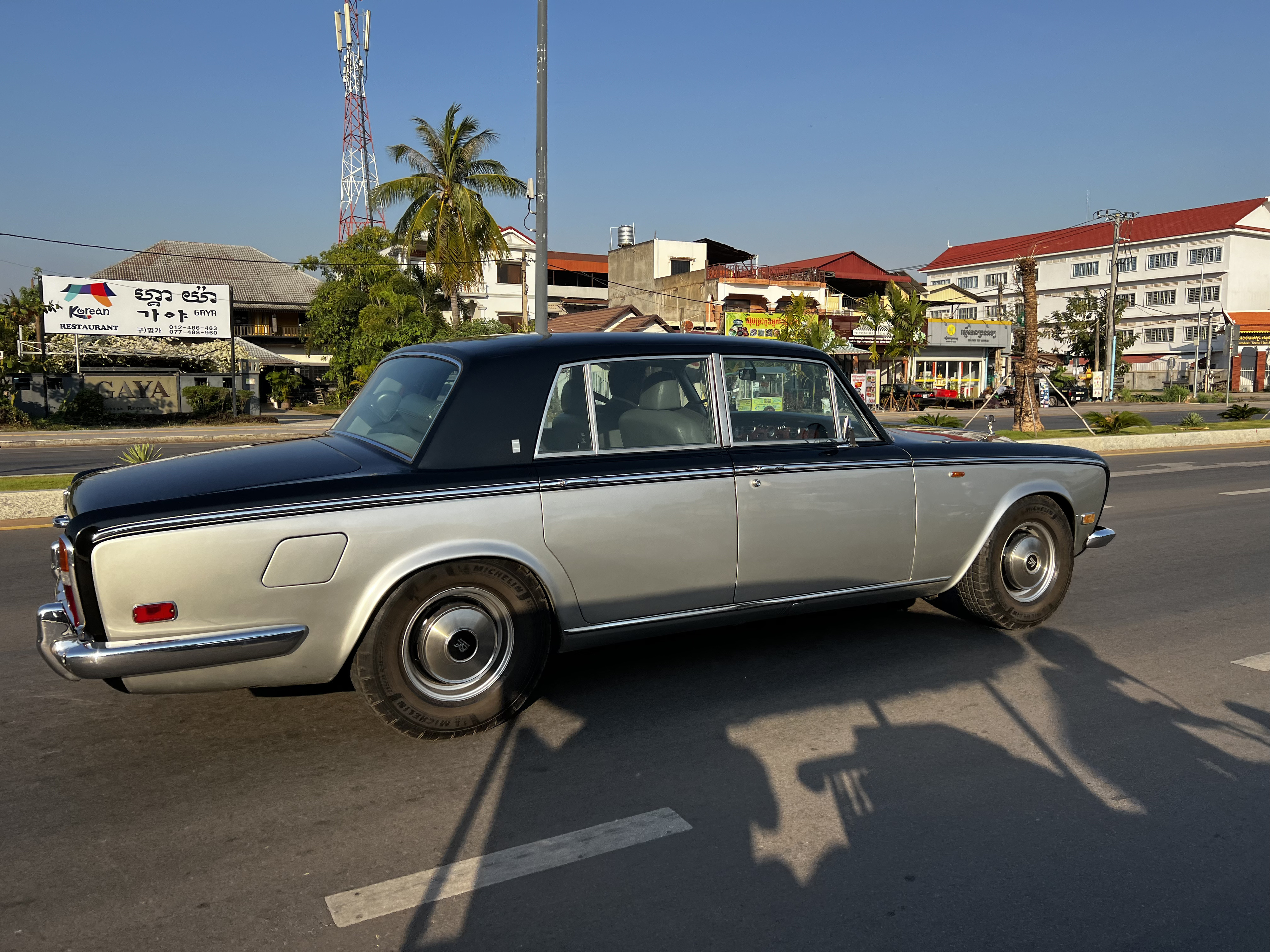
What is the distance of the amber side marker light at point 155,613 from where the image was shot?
3.45m

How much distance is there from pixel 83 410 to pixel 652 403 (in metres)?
29.3

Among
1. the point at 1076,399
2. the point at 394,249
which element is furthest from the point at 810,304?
the point at 394,249

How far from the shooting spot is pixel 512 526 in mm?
4004

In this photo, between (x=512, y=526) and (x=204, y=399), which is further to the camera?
(x=204, y=399)

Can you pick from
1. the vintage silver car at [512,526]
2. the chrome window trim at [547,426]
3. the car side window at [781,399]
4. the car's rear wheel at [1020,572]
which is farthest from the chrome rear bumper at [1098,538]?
the chrome window trim at [547,426]

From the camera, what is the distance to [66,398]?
2869 centimetres

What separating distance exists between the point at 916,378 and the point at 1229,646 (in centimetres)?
5028

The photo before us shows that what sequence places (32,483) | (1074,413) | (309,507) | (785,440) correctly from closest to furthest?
(309,507) < (785,440) < (32,483) < (1074,413)

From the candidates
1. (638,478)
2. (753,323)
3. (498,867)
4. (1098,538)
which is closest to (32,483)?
(638,478)

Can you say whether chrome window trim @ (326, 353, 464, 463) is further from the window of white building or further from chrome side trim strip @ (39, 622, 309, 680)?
the window of white building

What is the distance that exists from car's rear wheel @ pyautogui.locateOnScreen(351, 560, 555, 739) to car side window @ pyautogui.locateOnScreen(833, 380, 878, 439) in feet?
6.32

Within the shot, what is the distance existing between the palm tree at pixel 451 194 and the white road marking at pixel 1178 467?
23034 millimetres

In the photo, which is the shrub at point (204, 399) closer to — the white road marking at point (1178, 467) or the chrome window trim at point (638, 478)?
the white road marking at point (1178, 467)

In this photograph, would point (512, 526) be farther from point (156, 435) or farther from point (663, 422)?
point (156, 435)
